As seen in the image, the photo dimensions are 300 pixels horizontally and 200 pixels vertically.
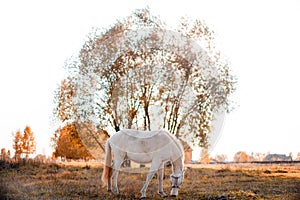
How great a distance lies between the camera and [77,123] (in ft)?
32.6

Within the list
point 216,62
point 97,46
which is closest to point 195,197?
point 216,62

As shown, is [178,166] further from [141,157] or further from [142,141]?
[142,141]

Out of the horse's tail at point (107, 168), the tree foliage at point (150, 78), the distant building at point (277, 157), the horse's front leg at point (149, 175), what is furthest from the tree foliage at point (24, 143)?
the distant building at point (277, 157)

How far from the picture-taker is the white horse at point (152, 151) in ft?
26.1

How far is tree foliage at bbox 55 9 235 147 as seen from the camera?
8.78 metres

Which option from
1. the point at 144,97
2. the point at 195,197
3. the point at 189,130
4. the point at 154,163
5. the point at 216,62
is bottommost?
the point at 195,197

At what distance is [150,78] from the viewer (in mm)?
8938

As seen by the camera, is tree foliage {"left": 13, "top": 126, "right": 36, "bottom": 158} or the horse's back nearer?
the horse's back

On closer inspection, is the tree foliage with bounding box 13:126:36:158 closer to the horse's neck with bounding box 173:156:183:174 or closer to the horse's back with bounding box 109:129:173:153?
the horse's back with bounding box 109:129:173:153

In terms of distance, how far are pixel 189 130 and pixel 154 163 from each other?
50.9 inches

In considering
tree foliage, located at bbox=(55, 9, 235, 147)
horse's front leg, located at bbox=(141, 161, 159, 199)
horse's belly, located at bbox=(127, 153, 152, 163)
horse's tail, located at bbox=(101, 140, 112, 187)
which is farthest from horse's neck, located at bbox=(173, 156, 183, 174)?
Result: horse's tail, located at bbox=(101, 140, 112, 187)

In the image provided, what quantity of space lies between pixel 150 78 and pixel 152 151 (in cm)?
170

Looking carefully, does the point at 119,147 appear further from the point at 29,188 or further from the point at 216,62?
the point at 216,62

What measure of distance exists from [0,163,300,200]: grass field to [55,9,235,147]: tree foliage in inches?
48.4
